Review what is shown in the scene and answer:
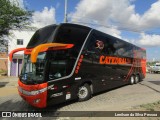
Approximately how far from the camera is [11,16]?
477 inches

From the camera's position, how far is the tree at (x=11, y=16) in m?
11.2

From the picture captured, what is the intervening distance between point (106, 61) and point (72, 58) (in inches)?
138

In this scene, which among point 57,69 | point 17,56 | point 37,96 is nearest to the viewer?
point 37,96

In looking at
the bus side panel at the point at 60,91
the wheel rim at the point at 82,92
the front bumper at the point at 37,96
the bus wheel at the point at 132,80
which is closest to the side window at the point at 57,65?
the bus side panel at the point at 60,91

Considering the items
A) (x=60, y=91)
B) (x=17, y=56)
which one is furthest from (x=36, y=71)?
(x=17, y=56)

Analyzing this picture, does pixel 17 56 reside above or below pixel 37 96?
above

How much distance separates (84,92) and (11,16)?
6.00m

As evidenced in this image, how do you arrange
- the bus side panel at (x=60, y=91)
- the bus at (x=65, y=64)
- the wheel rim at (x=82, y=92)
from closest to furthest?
the bus at (x=65, y=64), the bus side panel at (x=60, y=91), the wheel rim at (x=82, y=92)

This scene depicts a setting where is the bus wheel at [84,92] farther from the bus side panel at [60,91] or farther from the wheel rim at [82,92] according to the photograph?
the bus side panel at [60,91]

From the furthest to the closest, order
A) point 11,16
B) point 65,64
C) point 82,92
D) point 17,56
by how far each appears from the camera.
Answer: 1. point 17,56
2. point 11,16
3. point 82,92
4. point 65,64

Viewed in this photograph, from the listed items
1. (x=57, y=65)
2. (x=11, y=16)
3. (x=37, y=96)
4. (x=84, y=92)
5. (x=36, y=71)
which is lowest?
(x=84, y=92)

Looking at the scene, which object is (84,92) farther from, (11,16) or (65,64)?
(11,16)

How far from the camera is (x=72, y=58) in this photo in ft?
31.5

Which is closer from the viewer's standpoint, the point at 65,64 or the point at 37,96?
the point at 37,96
